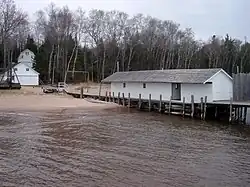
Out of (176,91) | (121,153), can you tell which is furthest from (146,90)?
(121,153)

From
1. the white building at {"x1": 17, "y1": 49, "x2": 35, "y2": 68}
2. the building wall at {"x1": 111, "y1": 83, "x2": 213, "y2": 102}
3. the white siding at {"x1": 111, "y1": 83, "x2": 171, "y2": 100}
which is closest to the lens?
the building wall at {"x1": 111, "y1": 83, "x2": 213, "y2": 102}

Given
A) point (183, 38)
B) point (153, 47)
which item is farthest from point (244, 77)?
point (183, 38)

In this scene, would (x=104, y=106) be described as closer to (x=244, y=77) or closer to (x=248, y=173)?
(x=244, y=77)

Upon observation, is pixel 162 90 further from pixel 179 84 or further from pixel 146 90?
pixel 146 90

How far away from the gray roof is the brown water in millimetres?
7194

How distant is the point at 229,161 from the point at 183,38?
3051 inches

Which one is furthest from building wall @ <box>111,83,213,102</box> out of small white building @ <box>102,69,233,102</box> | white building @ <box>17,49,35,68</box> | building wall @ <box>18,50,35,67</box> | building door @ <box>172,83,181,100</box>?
building wall @ <box>18,50,35,67</box>

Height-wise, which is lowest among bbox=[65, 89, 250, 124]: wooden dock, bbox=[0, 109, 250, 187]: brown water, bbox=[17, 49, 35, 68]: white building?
bbox=[0, 109, 250, 187]: brown water

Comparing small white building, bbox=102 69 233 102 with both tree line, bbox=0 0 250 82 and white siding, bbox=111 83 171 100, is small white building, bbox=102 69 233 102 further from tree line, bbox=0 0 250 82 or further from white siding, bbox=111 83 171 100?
tree line, bbox=0 0 250 82

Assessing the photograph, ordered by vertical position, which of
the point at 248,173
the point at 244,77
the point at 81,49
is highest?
the point at 81,49

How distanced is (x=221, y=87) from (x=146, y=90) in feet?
32.9

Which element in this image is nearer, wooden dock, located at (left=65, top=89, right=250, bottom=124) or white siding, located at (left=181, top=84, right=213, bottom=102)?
wooden dock, located at (left=65, top=89, right=250, bottom=124)

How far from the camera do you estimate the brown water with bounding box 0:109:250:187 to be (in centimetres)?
1478

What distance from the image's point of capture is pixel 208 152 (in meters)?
20.3
